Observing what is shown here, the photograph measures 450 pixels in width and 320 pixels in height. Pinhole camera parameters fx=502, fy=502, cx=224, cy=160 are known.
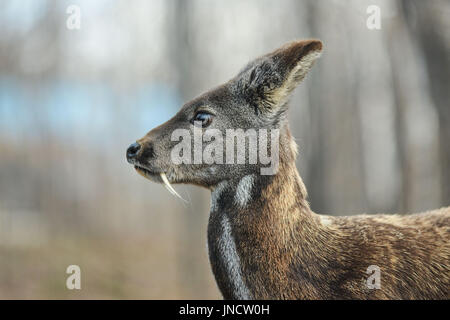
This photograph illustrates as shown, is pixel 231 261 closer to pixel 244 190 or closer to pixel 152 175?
pixel 244 190

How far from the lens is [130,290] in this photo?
1415 centimetres

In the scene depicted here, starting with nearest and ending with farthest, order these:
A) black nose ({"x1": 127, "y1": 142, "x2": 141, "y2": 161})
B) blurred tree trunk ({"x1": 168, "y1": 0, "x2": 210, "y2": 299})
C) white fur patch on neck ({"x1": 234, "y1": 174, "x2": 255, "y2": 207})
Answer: white fur patch on neck ({"x1": 234, "y1": 174, "x2": 255, "y2": 207})
black nose ({"x1": 127, "y1": 142, "x2": 141, "y2": 161})
blurred tree trunk ({"x1": 168, "y1": 0, "x2": 210, "y2": 299})

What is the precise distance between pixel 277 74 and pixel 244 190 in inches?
34.8

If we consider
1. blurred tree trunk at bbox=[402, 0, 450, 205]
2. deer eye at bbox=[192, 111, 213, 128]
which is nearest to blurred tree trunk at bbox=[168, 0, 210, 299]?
blurred tree trunk at bbox=[402, 0, 450, 205]

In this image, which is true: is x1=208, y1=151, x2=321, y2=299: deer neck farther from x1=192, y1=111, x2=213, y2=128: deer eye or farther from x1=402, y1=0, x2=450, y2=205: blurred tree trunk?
x1=402, y1=0, x2=450, y2=205: blurred tree trunk

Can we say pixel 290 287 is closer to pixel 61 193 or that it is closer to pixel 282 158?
pixel 282 158

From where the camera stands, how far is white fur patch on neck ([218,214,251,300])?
11.4ft

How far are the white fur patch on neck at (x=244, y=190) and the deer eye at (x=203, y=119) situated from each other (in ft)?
1.94

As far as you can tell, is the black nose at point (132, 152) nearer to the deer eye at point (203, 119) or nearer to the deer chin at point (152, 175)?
the deer chin at point (152, 175)

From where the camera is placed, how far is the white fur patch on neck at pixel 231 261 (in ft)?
11.4

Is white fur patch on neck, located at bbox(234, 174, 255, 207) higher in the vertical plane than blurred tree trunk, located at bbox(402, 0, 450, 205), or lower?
lower

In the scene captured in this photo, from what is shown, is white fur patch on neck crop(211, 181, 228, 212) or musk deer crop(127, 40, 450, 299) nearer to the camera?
musk deer crop(127, 40, 450, 299)

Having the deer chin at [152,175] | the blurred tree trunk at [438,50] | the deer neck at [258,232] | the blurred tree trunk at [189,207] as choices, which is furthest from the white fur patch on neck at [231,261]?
the blurred tree trunk at [189,207]

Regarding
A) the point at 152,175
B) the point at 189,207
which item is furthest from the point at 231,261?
the point at 189,207
